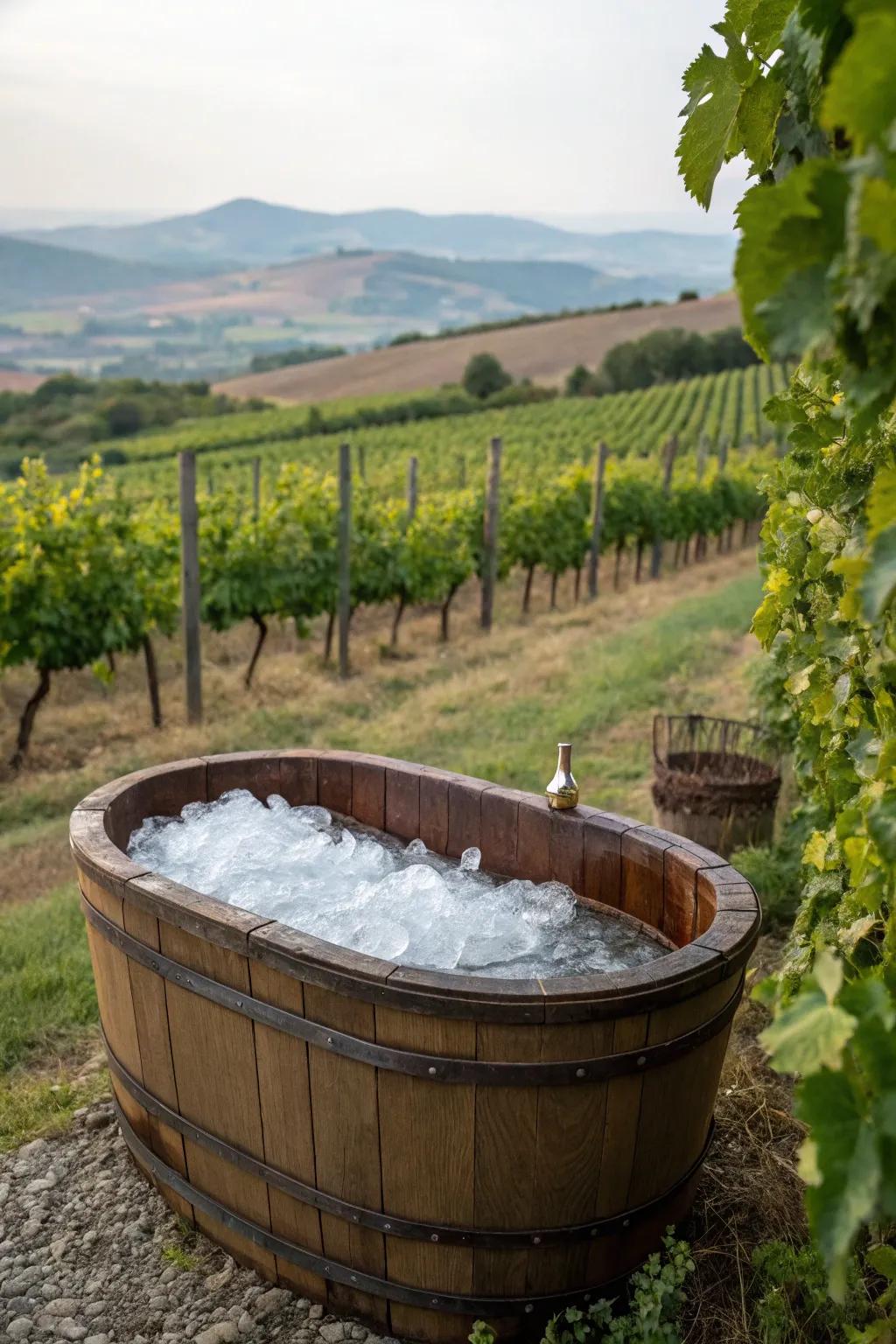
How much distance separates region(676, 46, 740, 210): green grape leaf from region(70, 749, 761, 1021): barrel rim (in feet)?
5.38

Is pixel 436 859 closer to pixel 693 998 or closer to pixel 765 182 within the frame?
pixel 693 998

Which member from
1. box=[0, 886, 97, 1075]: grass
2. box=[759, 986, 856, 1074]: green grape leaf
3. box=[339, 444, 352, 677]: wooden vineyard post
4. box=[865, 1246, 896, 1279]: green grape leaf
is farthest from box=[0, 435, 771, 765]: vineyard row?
box=[759, 986, 856, 1074]: green grape leaf

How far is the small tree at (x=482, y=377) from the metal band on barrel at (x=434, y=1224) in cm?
5522

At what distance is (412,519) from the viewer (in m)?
12.8

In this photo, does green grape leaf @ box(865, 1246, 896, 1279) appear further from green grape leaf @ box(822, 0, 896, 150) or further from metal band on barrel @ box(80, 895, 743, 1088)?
green grape leaf @ box(822, 0, 896, 150)

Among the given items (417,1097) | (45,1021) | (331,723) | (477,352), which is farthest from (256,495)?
(477,352)

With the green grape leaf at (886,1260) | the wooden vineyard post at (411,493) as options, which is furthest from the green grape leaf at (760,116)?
the wooden vineyard post at (411,493)

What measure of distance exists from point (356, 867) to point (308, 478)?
29.1ft

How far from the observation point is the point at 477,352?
63219 mm

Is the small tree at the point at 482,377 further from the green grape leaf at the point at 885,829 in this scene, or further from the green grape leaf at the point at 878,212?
the green grape leaf at the point at 878,212

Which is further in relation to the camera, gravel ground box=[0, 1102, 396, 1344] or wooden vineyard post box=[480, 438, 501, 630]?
wooden vineyard post box=[480, 438, 501, 630]

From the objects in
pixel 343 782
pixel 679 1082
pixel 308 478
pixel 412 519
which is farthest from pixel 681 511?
pixel 679 1082

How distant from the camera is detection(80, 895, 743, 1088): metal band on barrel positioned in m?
2.34

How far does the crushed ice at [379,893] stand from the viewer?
3041 mm
